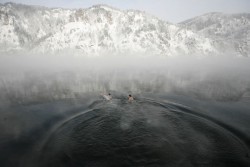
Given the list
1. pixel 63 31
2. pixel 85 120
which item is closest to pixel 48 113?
pixel 85 120

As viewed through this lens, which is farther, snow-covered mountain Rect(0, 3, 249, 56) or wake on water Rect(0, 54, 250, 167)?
snow-covered mountain Rect(0, 3, 249, 56)

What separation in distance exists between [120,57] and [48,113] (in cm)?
12012

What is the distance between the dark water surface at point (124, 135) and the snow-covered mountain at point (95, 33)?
11960cm

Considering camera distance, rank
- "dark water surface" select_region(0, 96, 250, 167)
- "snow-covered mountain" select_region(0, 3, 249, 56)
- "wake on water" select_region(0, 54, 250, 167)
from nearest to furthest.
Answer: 1. "dark water surface" select_region(0, 96, 250, 167)
2. "wake on water" select_region(0, 54, 250, 167)
3. "snow-covered mountain" select_region(0, 3, 249, 56)

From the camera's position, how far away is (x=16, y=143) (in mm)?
22312

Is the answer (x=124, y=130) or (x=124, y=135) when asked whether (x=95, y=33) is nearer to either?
(x=124, y=130)

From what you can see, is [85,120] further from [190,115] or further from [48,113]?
[190,115]

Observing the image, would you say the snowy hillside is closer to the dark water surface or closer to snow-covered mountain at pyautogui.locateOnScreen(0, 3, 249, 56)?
snow-covered mountain at pyautogui.locateOnScreen(0, 3, 249, 56)

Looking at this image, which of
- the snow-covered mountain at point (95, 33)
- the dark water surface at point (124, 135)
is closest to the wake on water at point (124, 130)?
the dark water surface at point (124, 135)

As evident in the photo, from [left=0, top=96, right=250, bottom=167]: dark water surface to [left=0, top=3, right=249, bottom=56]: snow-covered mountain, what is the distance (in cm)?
11960

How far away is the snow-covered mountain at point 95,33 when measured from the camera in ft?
489

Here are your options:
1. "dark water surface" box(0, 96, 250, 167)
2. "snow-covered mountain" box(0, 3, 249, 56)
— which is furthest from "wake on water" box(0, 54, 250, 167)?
"snow-covered mountain" box(0, 3, 249, 56)

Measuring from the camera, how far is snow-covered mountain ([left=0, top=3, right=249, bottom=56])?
149 m

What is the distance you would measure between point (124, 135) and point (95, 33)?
138227mm
